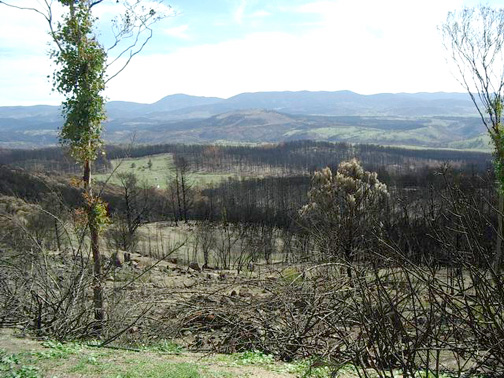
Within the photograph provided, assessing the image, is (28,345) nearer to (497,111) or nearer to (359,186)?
(497,111)

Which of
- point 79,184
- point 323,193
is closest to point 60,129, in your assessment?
point 79,184

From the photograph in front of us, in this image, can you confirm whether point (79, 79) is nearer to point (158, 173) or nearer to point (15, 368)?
point (15, 368)

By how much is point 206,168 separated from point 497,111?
14156cm

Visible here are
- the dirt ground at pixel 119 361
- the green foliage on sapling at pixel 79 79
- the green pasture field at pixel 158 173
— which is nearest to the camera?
the dirt ground at pixel 119 361

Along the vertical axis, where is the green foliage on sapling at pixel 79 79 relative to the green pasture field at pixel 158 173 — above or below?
above

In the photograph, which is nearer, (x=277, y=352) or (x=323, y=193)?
(x=277, y=352)

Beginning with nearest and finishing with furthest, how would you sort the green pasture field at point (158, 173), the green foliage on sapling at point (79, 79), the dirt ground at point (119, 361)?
the dirt ground at point (119, 361)
the green foliage on sapling at point (79, 79)
the green pasture field at point (158, 173)

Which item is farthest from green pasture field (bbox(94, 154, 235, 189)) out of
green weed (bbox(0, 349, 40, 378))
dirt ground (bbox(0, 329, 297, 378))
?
green weed (bbox(0, 349, 40, 378))

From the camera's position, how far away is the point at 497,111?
15.0m

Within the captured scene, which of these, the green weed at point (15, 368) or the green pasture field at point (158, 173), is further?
the green pasture field at point (158, 173)

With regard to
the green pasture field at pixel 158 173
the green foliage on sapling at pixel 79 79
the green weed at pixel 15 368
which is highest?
the green foliage on sapling at pixel 79 79

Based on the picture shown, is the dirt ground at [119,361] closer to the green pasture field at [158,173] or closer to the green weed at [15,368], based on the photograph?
the green weed at [15,368]

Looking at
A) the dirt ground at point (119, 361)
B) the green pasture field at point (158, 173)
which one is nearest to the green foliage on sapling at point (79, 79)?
the dirt ground at point (119, 361)

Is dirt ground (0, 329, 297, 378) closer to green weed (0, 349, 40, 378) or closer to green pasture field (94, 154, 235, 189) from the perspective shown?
green weed (0, 349, 40, 378)
